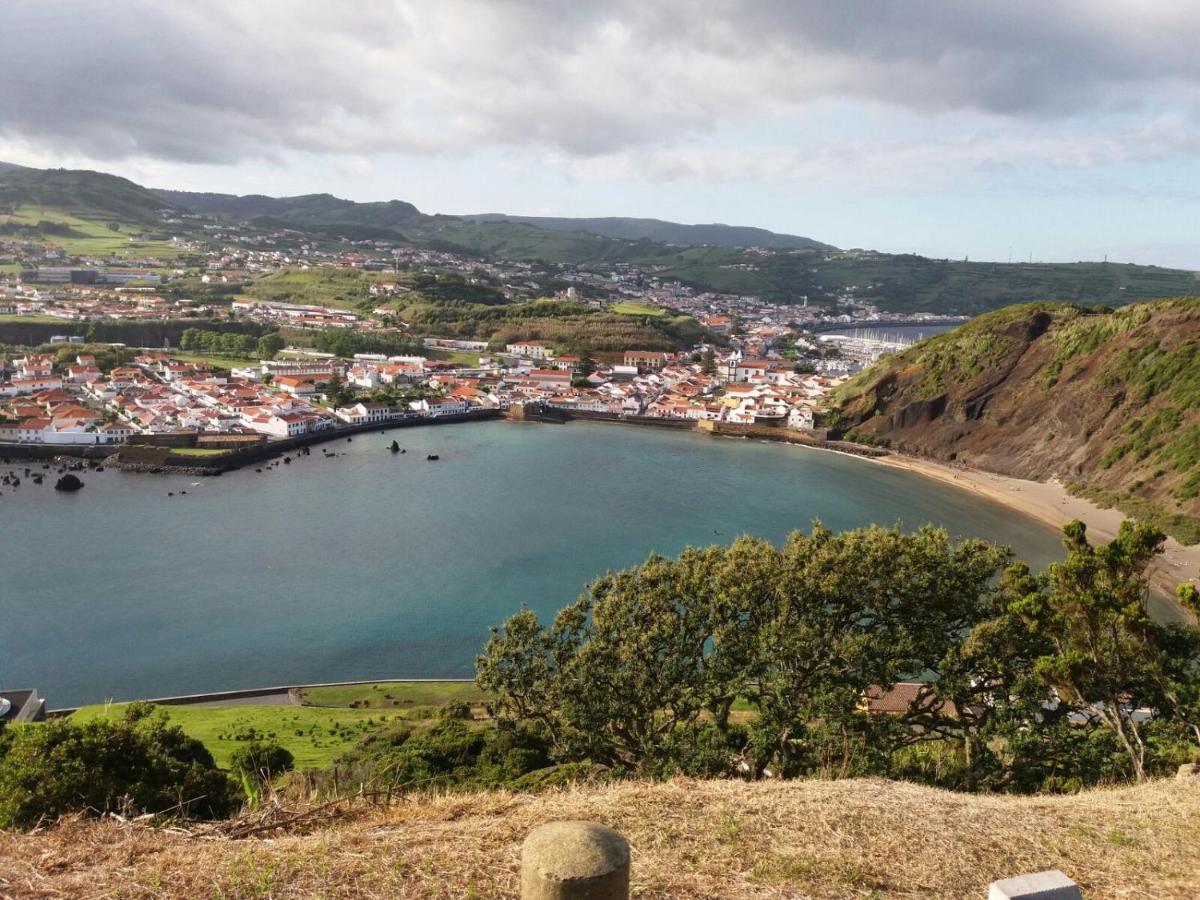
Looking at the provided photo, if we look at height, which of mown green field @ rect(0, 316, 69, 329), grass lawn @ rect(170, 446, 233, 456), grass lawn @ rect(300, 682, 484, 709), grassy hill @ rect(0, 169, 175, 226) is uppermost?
grassy hill @ rect(0, 169, 175, 226)

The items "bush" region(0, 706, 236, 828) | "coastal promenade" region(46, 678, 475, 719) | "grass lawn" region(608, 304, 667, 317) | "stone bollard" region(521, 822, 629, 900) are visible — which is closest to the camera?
"stone bollard" region(521, 822, 629, 900)

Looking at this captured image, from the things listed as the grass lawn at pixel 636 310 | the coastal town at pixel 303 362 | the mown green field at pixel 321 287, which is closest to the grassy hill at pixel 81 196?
the coastal town at pixel 303 362

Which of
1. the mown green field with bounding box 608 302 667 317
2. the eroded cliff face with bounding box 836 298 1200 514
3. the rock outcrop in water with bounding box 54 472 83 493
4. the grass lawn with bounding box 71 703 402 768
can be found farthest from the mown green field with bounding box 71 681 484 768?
the mown green field with bounding box 608 302 667 317

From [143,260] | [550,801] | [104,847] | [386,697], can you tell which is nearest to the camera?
[104,847]

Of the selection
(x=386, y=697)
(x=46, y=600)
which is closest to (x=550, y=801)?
(x=386, y=697)

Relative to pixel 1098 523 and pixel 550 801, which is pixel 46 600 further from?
pixel 1098 523

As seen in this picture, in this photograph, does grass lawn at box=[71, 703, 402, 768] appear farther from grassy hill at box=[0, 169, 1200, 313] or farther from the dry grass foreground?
grassy hill at box=[0, 169, 1200, 313]

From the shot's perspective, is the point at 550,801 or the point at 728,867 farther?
the point at 550,801
